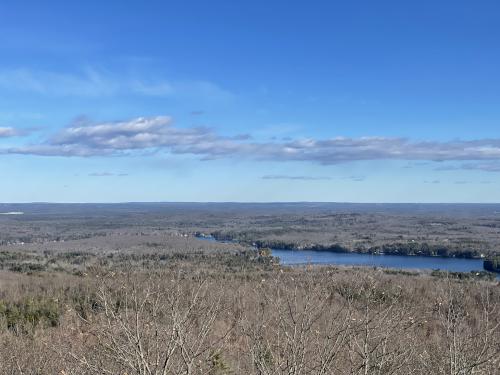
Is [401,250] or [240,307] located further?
[401,250]

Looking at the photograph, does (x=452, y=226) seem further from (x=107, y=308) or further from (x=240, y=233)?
(x=107, y=308)

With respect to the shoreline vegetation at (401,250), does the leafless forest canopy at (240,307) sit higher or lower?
higher

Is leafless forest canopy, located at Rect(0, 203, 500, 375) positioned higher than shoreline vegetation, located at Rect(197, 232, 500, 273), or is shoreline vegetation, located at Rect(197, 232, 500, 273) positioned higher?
leafless forest canopy, located at Rect(0, 203, 500, 375)

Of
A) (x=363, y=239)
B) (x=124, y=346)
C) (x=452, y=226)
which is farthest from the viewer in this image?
(x=452, y=226)

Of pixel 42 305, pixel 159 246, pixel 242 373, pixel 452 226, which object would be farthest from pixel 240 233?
pixel 242 373

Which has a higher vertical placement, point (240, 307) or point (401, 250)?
point (240, 307)

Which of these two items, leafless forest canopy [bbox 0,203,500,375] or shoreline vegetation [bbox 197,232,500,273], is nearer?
leafless forest canopy [bbox 0,203,500,375]

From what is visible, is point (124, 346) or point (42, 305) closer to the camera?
point (124, 346)

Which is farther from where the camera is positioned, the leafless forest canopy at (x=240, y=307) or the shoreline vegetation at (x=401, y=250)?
the shoreline vegetation at (x=401, y=250)
